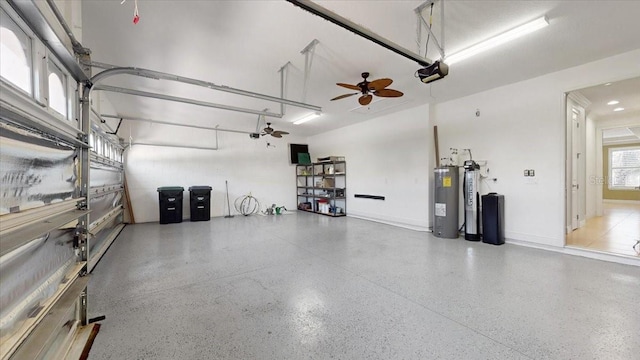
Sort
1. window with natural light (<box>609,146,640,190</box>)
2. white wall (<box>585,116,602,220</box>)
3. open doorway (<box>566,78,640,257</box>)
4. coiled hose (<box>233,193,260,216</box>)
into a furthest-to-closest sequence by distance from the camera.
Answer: window with natural light (<box>609,146,640,190</box>)
coiled hose (<box>233,193,260,216</box>)
white wall (<box>585,116,602,220</box>)
open doorway (<box>566,78,640,257</box>)

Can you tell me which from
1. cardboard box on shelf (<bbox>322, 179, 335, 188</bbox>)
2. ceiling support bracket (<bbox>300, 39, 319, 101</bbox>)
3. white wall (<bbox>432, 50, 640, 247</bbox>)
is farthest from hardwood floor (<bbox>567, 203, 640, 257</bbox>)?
cardboard box on shelf (<bbox>322, 179, 335, 188</bbox>)

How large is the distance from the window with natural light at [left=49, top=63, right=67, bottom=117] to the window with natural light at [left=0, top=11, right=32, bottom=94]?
1.02 ft

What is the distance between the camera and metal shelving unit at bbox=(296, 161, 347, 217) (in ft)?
27.0

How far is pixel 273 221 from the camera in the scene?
23.9ft

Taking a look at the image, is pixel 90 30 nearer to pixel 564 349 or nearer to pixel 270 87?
pixel 270 87

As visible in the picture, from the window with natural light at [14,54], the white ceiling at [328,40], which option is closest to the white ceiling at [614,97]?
the white ceiling at [328,40]

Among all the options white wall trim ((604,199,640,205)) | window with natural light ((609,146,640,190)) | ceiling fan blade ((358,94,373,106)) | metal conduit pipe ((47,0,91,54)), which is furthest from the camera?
white wall trim ((604,199,640,205))

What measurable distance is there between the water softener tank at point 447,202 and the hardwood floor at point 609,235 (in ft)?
5.63

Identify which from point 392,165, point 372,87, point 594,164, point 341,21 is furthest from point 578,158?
point 341,21

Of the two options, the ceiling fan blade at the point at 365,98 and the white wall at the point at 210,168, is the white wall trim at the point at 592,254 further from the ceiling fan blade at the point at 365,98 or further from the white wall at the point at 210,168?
the white wall at the point at 210,168

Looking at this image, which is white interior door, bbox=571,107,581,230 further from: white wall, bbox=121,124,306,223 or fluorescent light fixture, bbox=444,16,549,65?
white wall, bbox=121,124,306,223

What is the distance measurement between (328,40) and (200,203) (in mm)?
6050

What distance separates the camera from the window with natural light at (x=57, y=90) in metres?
1.65

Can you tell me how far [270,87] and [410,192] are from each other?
13.3ft
